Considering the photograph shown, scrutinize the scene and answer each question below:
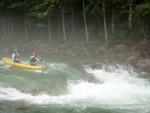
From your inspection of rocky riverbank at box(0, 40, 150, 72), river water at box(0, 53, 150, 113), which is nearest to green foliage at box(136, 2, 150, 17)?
rocky riverbank at box(0, 40, 150, 72)

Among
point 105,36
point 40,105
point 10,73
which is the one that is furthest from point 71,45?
point 40,105

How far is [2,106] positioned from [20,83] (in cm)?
308

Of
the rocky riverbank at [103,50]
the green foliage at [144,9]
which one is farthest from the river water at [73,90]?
the green foliage at [144,9]

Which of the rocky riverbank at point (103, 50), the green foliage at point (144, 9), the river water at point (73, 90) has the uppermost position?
the green foliage at point (144, 9)

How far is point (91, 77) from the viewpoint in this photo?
61.8 feet

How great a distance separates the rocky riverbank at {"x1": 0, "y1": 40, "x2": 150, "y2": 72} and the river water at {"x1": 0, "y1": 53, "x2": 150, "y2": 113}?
1.54 m

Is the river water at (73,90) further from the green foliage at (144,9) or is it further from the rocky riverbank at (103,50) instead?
the green foliage at (144,9)

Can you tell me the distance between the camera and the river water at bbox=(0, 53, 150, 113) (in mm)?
12406

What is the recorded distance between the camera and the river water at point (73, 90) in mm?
12406

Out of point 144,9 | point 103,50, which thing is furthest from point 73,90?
point 144,9

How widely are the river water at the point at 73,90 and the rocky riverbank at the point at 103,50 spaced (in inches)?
60.5

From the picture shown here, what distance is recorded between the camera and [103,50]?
25.8 metres

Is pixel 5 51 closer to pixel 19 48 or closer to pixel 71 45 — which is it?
pixel 19 48

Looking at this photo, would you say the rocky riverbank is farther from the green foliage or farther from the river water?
the green foliage
